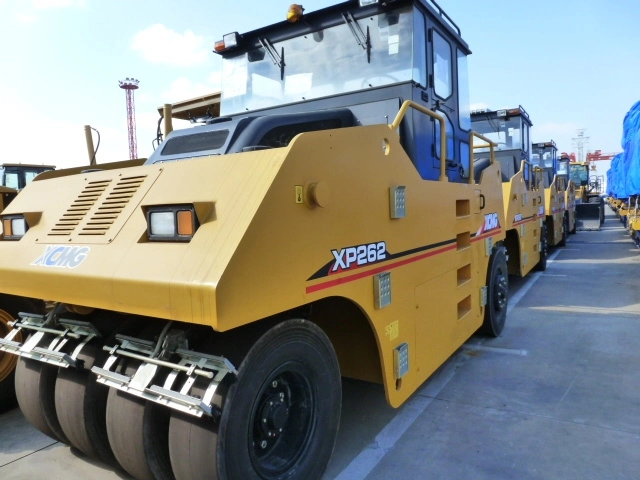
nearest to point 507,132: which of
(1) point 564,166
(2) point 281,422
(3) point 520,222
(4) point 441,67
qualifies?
(3) point 520,222

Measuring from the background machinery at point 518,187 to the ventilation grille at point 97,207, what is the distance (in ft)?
13.5

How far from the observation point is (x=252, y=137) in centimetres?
260

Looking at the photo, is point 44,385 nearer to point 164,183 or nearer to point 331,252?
point 164,183

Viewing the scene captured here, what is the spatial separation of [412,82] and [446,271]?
4.67 ft

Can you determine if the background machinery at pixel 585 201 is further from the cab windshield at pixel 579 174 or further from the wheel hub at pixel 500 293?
the wheel hub at pixel 500 293

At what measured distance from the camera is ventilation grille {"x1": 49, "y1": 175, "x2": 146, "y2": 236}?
219cm

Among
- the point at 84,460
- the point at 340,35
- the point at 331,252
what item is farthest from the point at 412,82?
the point at 84,460

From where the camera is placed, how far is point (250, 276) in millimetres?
1712

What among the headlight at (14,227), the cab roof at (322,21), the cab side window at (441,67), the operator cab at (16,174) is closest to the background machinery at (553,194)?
the cab side window at (441,67)

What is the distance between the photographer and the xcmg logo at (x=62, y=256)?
206 centimetres

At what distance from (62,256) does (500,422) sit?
2916mm

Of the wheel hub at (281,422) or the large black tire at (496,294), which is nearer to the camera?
the wheel hub at (281,422)

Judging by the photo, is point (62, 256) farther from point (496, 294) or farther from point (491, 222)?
point (496, 294)

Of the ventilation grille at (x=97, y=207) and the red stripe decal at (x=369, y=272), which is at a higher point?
the ventilation grille at (x=97, y=207)
